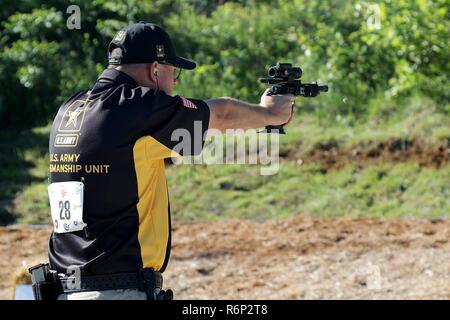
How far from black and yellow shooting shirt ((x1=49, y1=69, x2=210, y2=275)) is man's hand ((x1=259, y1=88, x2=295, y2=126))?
0.40m

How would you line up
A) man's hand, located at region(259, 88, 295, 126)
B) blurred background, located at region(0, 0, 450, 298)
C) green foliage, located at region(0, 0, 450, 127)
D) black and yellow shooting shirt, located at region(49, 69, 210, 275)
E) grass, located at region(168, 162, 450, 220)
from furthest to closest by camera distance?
green foliage, located at region(0, 0, 450, 127)
blurred background, located at region(0, 0, 450, 298)
grass, located at region(168, 162, 450, 220)
man's hand, located at region(259, 88, 295, 126)
black and yellow shooting shirt, located at region(49, 69, 210, 275)

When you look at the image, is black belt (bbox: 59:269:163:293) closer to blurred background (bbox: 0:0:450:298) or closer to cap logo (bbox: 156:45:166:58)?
cap logo (bbox: 156:45:166:58)

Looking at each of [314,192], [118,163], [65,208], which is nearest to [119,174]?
[118,163]

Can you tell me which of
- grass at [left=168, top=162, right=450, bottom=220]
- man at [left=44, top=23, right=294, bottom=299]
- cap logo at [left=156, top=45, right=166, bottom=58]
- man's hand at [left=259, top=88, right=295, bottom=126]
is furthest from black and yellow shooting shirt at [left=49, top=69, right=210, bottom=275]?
grass at [left=168, top=162, right=450, bottom=220]

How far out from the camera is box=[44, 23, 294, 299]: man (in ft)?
13.2

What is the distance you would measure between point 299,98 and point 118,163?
786 cm

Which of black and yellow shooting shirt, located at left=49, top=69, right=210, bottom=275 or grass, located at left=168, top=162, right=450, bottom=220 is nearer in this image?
black and yellow shooting shirt, located at left=49, top=69, right=210, bottom=275

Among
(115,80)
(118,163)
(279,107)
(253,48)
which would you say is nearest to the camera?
(118,163)

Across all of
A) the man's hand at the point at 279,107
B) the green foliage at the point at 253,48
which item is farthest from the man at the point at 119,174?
the green foliage at the point at 253,48

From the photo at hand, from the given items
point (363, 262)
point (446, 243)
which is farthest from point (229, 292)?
point (446, 243)

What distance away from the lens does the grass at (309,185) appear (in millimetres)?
9680

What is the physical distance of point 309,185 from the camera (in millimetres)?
10070

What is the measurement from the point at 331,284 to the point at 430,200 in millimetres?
2062

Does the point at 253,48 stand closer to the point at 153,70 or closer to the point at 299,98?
the point at 299,98
